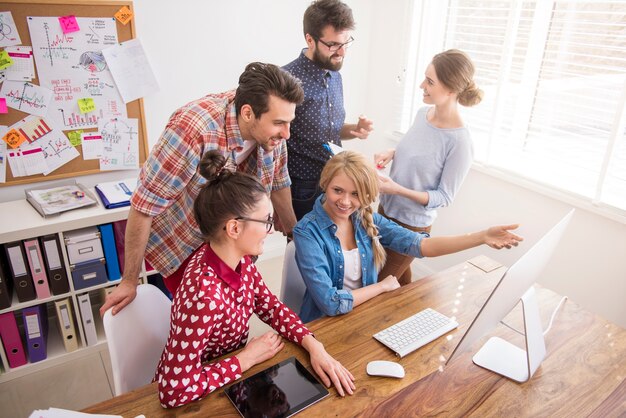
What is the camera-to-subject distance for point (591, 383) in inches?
55.5

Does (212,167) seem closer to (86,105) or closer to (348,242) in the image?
(348,242)

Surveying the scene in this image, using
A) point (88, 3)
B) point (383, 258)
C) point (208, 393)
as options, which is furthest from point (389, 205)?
point (88, 3)

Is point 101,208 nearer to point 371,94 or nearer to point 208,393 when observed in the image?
point 208,393

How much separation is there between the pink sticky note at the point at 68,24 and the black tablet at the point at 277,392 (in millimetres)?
2037

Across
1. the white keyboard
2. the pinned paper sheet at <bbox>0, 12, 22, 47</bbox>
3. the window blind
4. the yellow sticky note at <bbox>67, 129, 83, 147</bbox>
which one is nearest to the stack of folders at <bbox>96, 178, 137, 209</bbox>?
the yellow sticky note at <bbox>67, 129, 83, 147</bbox>

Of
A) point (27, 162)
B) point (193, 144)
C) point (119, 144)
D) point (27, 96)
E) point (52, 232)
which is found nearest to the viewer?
point (193, 144)

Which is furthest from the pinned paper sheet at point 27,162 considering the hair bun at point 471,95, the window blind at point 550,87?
the window blind at point 550,87

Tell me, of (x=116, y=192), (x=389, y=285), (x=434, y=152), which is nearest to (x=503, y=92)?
(x=434, y=152)

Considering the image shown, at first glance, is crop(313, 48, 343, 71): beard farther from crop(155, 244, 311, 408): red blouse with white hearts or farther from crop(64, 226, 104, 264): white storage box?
crop(64, 226, 104, 264): white storage box

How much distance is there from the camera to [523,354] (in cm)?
151

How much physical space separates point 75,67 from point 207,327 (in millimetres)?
1871

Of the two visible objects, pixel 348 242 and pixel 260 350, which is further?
pixel 348 242

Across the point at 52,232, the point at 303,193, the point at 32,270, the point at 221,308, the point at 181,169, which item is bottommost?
the point at 32,270

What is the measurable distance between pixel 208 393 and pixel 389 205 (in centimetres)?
142
